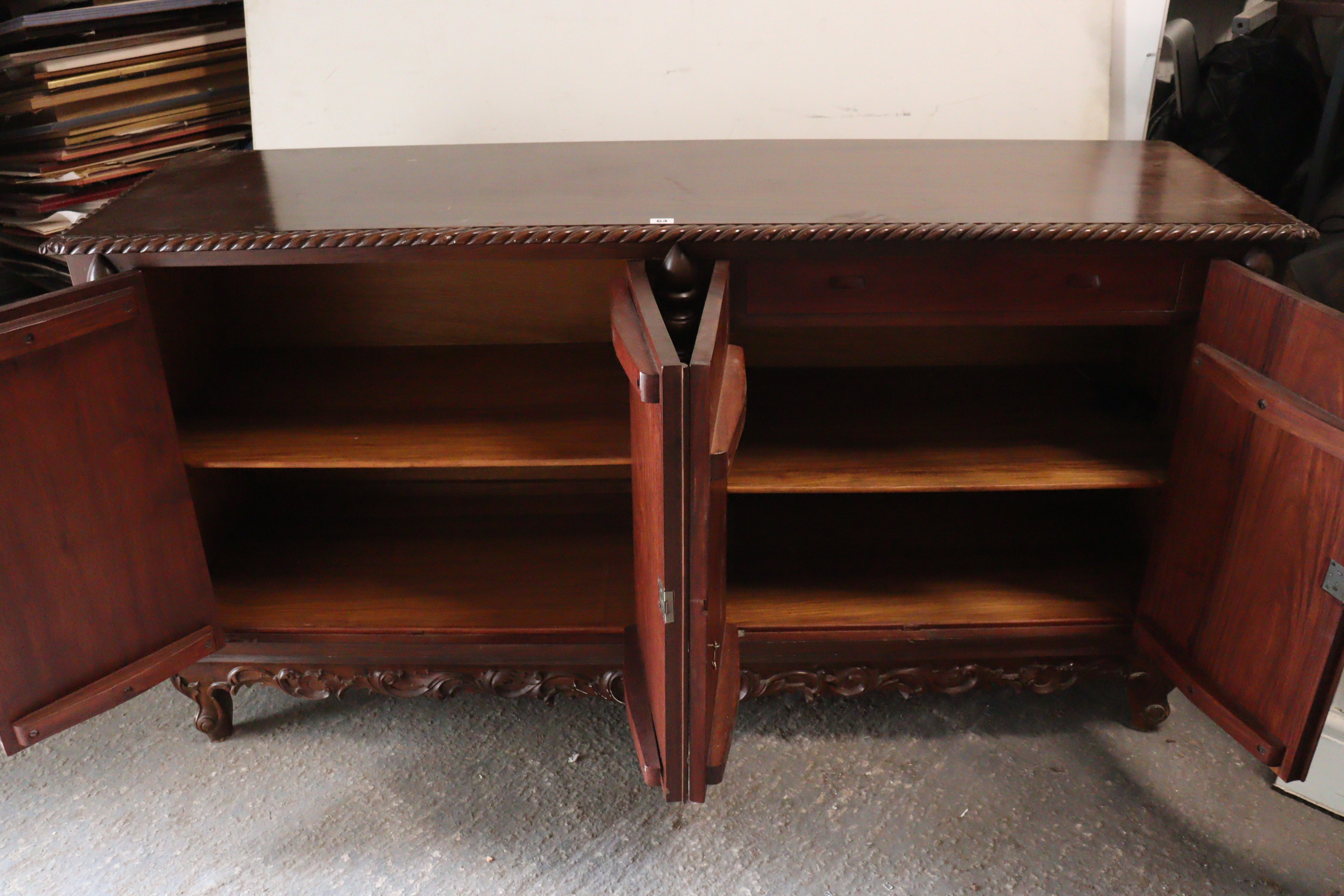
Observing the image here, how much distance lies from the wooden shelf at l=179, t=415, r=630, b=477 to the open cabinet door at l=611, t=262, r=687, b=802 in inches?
6.7

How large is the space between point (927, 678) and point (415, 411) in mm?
752

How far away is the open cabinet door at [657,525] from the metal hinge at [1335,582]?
0.61m

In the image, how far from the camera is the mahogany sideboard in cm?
102

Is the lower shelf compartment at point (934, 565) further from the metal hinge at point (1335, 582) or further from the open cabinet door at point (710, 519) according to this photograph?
the metal hinge at point (1335, 582)

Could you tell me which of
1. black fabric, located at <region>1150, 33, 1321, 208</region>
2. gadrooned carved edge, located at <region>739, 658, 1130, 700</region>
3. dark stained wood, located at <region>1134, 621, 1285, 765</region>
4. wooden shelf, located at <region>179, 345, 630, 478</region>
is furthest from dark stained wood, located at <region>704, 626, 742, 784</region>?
black fabric, located at <region>1150, 33, 1321, 208</region>

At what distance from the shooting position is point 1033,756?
1362 millimetres

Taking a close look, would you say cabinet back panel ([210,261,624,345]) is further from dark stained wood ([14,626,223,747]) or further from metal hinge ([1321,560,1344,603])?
metal hinge ([1321,560,1344,603])

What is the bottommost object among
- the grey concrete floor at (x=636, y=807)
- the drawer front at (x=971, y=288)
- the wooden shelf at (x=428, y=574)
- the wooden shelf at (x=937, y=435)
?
the grey concrete floor at (x=636, y=807)

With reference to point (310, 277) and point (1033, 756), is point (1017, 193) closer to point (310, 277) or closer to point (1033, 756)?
point (1033, 756)

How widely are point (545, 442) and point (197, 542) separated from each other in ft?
1.39

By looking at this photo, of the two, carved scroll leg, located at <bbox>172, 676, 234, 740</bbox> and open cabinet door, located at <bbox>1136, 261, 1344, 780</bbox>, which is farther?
carved scroll leg, located at <bbox>172, 676, 234, 740</bbox>

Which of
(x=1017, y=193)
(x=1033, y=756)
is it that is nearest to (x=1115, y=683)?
(x=1033, y=756)

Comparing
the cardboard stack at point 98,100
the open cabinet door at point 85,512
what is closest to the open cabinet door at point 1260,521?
the open cabinet door at point 85,512

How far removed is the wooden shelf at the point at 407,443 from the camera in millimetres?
1221
